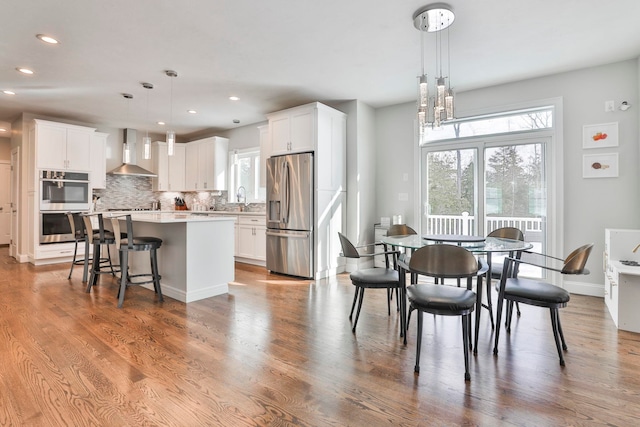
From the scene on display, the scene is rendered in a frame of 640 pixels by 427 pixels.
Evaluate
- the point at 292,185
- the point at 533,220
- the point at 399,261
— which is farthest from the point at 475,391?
the point at 292,185

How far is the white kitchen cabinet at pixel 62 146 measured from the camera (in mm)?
5625

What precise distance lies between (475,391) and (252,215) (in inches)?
185

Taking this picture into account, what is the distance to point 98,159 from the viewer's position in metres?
6.39

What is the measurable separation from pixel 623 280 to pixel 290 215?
3733 mm

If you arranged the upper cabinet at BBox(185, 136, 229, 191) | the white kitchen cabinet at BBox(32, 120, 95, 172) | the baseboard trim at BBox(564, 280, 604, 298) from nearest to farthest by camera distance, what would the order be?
the baseboard trim at BBox(564, 280, 604, 298)
the white kitchen cabinet at BBox(32, 120, 95, 172)
the upper cabinet at BBox(185, 136, 229, 191)

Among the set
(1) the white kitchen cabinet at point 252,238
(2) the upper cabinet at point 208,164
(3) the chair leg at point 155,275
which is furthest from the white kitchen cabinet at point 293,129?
(3) the chair leg at point 155,275

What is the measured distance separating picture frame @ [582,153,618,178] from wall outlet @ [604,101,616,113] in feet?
1.60

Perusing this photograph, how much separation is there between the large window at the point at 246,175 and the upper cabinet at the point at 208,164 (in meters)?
0.17

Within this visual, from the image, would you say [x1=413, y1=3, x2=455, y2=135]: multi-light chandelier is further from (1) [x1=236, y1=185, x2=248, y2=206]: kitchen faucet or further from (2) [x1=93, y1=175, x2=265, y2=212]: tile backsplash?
(1) [x1=236, y1=185, x2=248, y2=206]: kitchen faucet

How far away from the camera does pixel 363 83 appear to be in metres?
4.44

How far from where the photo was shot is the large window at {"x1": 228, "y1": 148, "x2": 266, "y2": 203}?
268 inches

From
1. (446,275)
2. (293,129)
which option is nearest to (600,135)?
(446,275)

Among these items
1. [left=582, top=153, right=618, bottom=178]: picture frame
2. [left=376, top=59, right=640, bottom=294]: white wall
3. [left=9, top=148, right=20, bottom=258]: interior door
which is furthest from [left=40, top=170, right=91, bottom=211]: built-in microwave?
[left=582, top=153, right=618, bottom=178]: picture frame

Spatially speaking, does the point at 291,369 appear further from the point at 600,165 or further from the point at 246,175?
the point at 246,175
